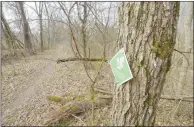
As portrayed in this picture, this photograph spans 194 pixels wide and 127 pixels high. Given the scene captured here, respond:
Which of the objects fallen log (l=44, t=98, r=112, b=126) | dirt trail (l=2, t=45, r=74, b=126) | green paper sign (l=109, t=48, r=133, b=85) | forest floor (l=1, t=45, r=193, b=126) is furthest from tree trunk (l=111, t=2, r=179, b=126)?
dirt trail (l=2, t=45, r=74, b=126)

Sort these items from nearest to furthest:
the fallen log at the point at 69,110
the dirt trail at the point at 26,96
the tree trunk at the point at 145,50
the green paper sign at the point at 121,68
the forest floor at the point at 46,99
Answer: the tree trunk at the point at 145,50
the green paper sign at the point at 121,68
the fallen log at the point at 69,110
the forest floor at the point at 46,99
the dirt trail at the point at 26,96

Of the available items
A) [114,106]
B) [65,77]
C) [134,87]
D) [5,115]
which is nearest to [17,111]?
[5,115]

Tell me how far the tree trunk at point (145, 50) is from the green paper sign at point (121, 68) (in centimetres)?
4

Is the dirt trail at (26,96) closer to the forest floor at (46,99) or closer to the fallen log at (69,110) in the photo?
the forest floor at (46,99)

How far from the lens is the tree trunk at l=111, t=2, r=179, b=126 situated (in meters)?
0.96

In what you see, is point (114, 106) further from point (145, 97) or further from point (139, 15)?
point (139, 15)

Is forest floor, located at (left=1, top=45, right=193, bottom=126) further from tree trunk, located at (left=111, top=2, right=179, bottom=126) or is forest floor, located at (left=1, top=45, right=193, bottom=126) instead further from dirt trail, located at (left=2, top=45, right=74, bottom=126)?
tree trunk, located at (left=111, top=2, right=179, bottom=126)

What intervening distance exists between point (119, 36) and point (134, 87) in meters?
0.40

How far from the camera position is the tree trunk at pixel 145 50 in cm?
96

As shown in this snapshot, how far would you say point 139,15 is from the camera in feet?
3.25

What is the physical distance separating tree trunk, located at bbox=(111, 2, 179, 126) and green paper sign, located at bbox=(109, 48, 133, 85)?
0.12 feet

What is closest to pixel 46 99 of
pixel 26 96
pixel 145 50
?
pixel 26 96

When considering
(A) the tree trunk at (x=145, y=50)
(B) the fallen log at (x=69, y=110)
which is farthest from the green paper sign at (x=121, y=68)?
(B) the fallen log at (x=69, y=110)

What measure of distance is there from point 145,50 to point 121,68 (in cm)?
22
